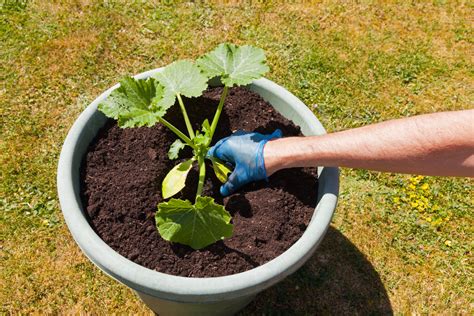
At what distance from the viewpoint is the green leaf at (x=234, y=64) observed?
7.29 ft

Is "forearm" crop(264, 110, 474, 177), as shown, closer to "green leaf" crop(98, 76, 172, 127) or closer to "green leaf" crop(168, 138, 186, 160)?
"green leaf" crop(168, 138, 186, 160)

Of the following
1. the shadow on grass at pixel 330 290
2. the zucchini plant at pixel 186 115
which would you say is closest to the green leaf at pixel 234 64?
the zucchini plant at pixel 186 115

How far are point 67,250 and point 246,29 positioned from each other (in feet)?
7.03

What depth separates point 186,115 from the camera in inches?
89.8

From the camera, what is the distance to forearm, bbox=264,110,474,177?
73.3 inches

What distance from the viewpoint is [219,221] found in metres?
1.91

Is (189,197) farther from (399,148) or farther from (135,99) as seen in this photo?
(399,148)

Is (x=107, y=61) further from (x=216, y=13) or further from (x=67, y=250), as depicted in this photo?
(x=67, y=250)

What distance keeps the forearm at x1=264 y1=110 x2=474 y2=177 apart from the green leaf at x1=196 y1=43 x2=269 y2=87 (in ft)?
1.16

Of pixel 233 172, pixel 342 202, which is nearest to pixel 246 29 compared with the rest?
pixel 342 202

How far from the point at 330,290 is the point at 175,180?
119 centimetres

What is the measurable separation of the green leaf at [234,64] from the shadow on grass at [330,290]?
120 centimetres

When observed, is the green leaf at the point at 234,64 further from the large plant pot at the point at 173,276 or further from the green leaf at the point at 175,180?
the green leaf at the point at 175,180

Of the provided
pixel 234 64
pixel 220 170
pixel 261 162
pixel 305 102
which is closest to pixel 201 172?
pixel 220 170
